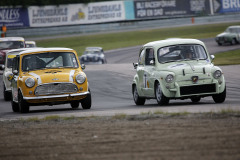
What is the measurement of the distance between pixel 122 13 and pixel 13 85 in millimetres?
48159

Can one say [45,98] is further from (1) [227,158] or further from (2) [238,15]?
(2) [238,15]

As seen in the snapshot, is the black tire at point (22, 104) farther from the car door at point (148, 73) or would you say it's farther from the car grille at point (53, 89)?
the car door at point (148, 73)

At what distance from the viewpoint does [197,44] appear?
13.6 m

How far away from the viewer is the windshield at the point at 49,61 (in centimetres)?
1416

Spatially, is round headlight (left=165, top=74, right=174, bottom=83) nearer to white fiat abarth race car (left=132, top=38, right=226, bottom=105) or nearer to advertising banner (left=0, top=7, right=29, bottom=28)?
white fiat abarth race car (left=132, top=38, right=226, bottom=105)

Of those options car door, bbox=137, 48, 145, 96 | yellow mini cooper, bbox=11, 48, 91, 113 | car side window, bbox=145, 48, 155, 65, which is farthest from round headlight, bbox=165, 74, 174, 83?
yellow mini cooper, bbox=11, 48, 91, 113

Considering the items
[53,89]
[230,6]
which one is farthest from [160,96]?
[230,6]

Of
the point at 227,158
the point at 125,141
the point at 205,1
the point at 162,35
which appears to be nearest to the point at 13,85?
the point at 125,141

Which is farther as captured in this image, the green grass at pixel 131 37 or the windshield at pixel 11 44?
the green grass at pixel 131 37

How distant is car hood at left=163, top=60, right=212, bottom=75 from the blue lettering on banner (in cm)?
5190

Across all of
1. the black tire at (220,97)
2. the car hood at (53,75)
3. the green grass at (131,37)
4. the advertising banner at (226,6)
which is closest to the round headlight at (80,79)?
the car hood at (53,75)

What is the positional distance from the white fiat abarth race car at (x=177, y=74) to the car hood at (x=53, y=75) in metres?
1.71

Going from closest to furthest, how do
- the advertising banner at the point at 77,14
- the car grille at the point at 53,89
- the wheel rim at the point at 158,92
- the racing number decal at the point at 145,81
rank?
the wheel rim at the point at 158,92 → the car grille at the point at 53,89 → the racing number decal at the point at 145,81 → the advertising banner at the point at 77,14

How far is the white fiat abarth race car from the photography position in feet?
40.5
